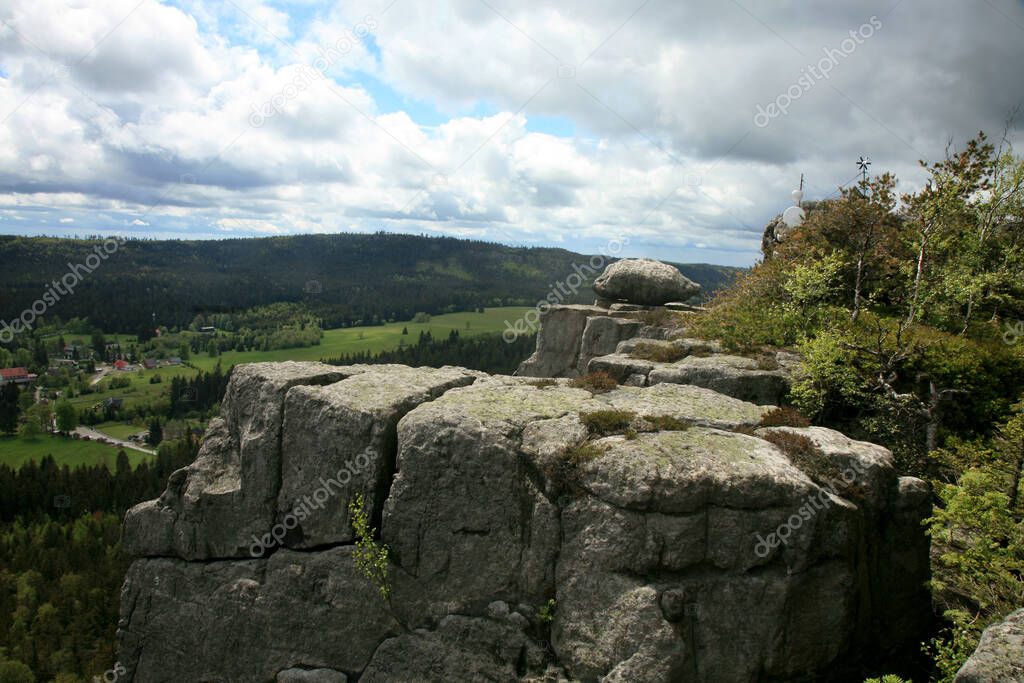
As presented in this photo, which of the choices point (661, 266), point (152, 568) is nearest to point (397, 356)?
point (661, 266)

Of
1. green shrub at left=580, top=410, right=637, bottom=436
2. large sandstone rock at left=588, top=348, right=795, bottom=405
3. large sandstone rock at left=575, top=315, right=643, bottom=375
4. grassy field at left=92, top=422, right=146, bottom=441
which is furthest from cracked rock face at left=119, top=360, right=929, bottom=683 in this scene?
grassy field at left=92, top=422, right=146, bottom=441

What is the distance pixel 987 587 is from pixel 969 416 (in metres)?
9.15

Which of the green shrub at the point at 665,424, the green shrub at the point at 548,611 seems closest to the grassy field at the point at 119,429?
the green shrub at the point at 548,611

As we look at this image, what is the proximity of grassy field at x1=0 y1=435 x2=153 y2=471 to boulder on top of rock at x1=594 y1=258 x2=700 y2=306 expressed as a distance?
139188 mm

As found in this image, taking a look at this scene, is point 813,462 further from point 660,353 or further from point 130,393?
point 130,393

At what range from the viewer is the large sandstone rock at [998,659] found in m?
7.42

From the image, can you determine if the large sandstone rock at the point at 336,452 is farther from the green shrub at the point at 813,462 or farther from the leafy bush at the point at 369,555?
the green shrub at the point at 813,462

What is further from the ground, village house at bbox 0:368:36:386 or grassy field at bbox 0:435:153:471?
village house at bbox 0:368:36:386

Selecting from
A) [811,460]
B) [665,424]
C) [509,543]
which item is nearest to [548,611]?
[509,543]

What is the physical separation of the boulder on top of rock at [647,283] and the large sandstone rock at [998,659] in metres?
27.3

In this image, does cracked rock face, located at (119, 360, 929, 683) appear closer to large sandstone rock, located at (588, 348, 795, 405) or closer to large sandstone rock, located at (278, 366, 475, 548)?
large sandstone rock, located at (278, 366, 475, 548)

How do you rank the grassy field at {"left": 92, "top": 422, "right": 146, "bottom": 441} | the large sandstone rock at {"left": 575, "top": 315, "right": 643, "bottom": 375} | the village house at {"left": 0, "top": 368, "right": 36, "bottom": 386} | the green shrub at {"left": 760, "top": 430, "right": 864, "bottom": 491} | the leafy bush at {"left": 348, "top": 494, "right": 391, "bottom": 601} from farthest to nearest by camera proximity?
the village house at {"left": 0, "top": 368, "right": 36, "bottom": 386}
the grassy field at {"left": 92, "top": 422, "right": 146, "bottom": 441}
the large sandstone rock at {"left": 575, "top": 315, "right": 643, "bottom": 375}
the leafy bush at {"left": 348, "top": 494, "right": 391, "bottom": 601}
the green shrub at {"left": 760, "top": 430, "right": 864, "bottom": 491}

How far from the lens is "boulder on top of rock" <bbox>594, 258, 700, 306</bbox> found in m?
34.5

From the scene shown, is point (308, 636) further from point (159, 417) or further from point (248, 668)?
point (159, 417)
